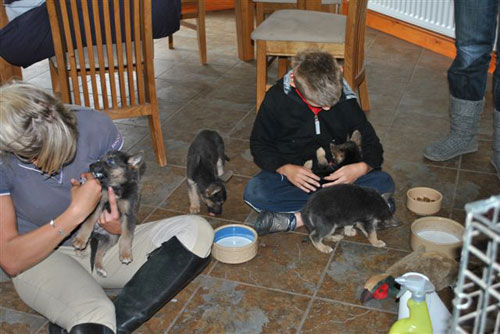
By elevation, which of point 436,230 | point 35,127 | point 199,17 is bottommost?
point 436,230

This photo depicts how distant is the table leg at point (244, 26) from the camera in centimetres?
514

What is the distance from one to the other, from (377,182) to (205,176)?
0.82 meters

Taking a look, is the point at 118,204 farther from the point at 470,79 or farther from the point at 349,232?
the point at 470,79

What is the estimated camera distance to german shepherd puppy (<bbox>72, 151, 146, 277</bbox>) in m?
2.15

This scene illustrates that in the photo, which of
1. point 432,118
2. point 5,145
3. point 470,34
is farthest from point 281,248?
point 432,118

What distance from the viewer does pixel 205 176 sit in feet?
9.42

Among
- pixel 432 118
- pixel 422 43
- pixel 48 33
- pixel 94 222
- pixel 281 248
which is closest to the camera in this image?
pixel 94 222

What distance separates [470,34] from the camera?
10.5ft

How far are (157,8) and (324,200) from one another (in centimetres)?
170

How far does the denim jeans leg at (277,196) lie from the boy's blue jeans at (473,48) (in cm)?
115

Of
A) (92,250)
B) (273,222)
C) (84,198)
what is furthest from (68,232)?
(273,222)

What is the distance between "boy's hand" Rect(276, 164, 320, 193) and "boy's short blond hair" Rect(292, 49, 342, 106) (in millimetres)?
354

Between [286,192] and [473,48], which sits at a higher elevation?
[473,48]

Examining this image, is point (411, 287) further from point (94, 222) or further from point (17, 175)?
Answer: point (17, 175)
